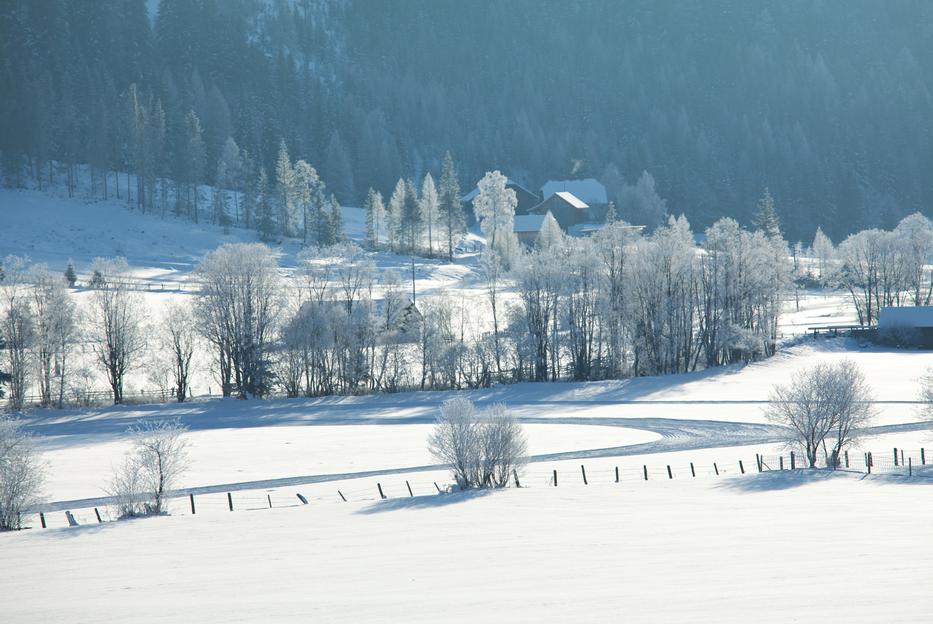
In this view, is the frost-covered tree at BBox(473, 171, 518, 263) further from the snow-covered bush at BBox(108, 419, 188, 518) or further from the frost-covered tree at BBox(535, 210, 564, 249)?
the snow-covered bush at BBox(108, 419, 188, 518)

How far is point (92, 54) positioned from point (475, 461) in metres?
126

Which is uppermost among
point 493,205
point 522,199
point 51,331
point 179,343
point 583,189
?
point 583,189

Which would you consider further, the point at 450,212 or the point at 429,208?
the point at 429,208

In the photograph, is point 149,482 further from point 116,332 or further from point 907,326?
point 907,326

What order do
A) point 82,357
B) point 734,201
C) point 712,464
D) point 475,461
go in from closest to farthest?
point 475,461 < point 712,464 < point 82,357 < point 734,201

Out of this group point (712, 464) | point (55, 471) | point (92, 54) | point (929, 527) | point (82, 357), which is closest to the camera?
point (929, 527)

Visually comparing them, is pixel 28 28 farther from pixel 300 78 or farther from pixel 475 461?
pixel 475 461

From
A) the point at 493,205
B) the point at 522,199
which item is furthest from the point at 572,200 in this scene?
the point at 493,205

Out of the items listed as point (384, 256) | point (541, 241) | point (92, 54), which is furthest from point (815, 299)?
point (92, 54)

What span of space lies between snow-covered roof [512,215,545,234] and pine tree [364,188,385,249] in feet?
54.1

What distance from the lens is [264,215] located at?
9025cm

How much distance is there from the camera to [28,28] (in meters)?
136

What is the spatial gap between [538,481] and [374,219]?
7032cm

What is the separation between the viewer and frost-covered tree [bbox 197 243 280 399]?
55.2 m
